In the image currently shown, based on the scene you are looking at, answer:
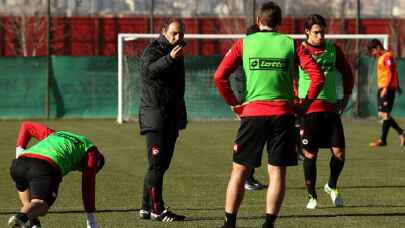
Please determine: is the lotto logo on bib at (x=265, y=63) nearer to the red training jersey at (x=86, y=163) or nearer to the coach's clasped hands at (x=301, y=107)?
the coach's clasped hands at (x=301, y=107)

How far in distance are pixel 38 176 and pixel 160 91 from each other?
251 cm

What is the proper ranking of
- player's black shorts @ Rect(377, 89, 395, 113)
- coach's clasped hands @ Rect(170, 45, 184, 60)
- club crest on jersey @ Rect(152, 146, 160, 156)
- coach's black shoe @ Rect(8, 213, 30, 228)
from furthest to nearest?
player's black shorts @ Rect(377, 89, 395, 113)
club crest on jersey @ Rect(152, 146, 160, 156)
coach's clasped hands @ Rect(170, 45, 184, 60)
coach's black shoe @ Rect(8, 213, 30, 228)

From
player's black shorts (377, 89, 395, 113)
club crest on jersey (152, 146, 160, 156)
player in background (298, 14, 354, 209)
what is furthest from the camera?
player's black shorts (377, 89, 395, 113)

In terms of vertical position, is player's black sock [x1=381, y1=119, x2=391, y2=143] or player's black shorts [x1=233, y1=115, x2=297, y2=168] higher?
player's black shorts [x1=233, y1=115, x2=297, y2=168]

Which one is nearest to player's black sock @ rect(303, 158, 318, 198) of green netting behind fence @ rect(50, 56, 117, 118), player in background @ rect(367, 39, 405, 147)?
player in background @ rect(367, 39, 405, 147)

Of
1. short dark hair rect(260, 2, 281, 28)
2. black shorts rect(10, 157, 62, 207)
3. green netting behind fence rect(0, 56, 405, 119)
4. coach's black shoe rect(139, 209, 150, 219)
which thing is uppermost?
short dark hair rect(260, 2, 281, 28)

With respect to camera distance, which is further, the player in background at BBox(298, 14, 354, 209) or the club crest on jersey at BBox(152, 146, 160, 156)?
the player in background at BBox(298, 14, 354, 209)

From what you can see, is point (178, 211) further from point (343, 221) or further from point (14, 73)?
point (14, 73)

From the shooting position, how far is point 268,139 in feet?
31.1

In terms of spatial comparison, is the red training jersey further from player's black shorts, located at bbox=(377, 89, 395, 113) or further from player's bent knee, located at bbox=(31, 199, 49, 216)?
player's black shorts, located at bbox=(377, 89, 395, 113)

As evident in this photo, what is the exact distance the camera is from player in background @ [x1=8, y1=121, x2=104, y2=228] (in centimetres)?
866

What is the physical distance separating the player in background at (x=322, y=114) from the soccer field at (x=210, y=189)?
331mm

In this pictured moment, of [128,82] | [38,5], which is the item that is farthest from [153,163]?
[38,5]

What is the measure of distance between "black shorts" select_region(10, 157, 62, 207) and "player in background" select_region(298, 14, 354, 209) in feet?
11.9
